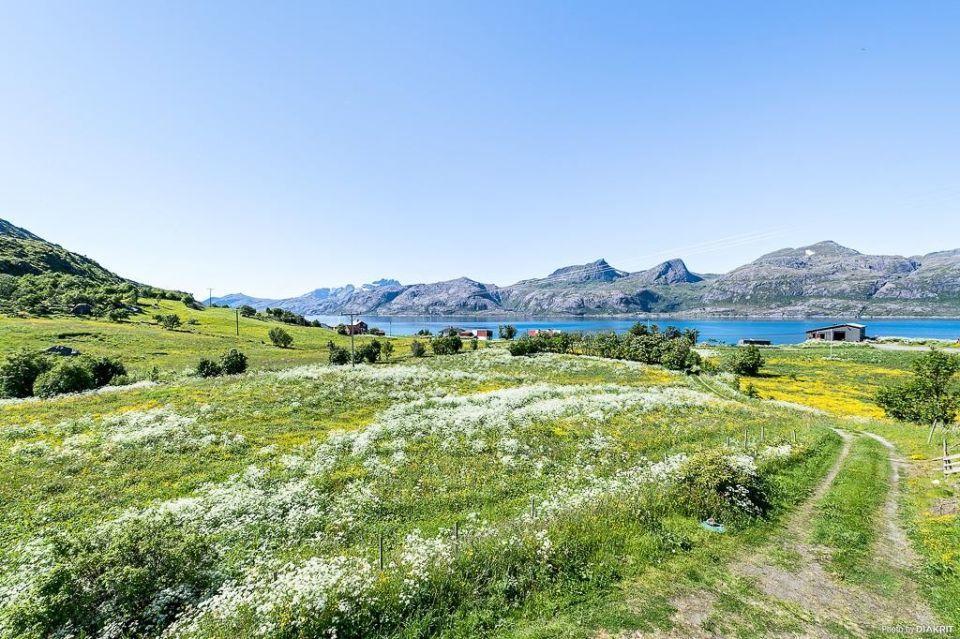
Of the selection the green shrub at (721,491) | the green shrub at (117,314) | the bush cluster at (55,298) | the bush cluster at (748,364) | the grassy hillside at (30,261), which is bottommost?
the bush cluster at (748,364)

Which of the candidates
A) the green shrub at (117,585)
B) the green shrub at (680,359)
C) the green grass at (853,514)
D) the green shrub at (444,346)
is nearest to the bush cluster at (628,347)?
the green shrub at (680,359)

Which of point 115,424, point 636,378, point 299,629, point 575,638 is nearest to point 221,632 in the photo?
point 299,629

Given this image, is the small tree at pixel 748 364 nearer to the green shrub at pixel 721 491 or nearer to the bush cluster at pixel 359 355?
the green shrub at pixel 721 491

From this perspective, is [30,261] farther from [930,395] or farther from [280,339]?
[930,395]

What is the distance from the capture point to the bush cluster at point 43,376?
41.6 meters

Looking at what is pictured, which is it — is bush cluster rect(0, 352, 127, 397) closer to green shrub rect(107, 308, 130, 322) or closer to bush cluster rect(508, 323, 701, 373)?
green shrub rect(107, 308, 130, 322)

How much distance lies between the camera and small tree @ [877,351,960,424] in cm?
3266

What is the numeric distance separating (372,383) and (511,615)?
141ft

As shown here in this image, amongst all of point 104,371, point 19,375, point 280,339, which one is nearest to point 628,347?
point 280,339

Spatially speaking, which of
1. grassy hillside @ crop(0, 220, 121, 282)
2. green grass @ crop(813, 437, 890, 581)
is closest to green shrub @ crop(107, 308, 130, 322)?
grassy hillside @ crop(0, 220, 121, 282)

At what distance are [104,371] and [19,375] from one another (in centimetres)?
726

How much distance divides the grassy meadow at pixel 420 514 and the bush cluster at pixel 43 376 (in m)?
4.40

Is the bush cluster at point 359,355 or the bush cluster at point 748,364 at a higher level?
the bush cluster at point 359,355

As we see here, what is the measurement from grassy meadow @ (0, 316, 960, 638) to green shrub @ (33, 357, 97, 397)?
4.04 meters
